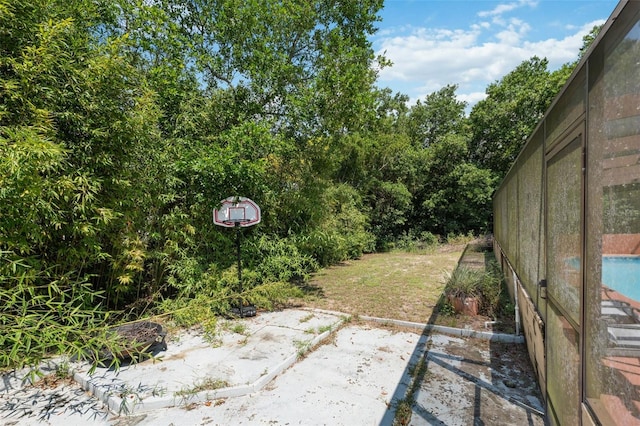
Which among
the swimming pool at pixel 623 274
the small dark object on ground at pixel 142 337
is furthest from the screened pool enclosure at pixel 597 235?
the small dark object on ground at pixel 142 337

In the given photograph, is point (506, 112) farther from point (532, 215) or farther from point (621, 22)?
point (621, 22)

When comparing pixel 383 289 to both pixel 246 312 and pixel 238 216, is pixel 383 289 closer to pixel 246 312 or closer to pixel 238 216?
pixel 246 312

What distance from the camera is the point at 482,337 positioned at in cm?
344

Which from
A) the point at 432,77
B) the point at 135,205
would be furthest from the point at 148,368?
the point at 432,77

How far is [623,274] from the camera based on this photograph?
91 centimetres

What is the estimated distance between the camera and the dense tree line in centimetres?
231

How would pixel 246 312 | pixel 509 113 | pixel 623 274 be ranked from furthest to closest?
pixel 509 113 < pixel 246 312 < pixel 623 274

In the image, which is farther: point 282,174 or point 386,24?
point 386,24

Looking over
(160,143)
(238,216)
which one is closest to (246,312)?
(238,216)

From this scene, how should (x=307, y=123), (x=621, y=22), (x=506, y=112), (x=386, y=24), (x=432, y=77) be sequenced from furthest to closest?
(x=432, y=77) < (x=506, y=112) < (x=386, y=24) < (x=307, y=123) < (x=621, y=22)

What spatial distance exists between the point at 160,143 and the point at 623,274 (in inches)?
169

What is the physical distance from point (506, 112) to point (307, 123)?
1142 cm

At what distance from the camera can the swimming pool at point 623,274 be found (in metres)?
0.85

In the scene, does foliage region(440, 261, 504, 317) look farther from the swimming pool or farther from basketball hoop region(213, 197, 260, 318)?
the swimming pool
